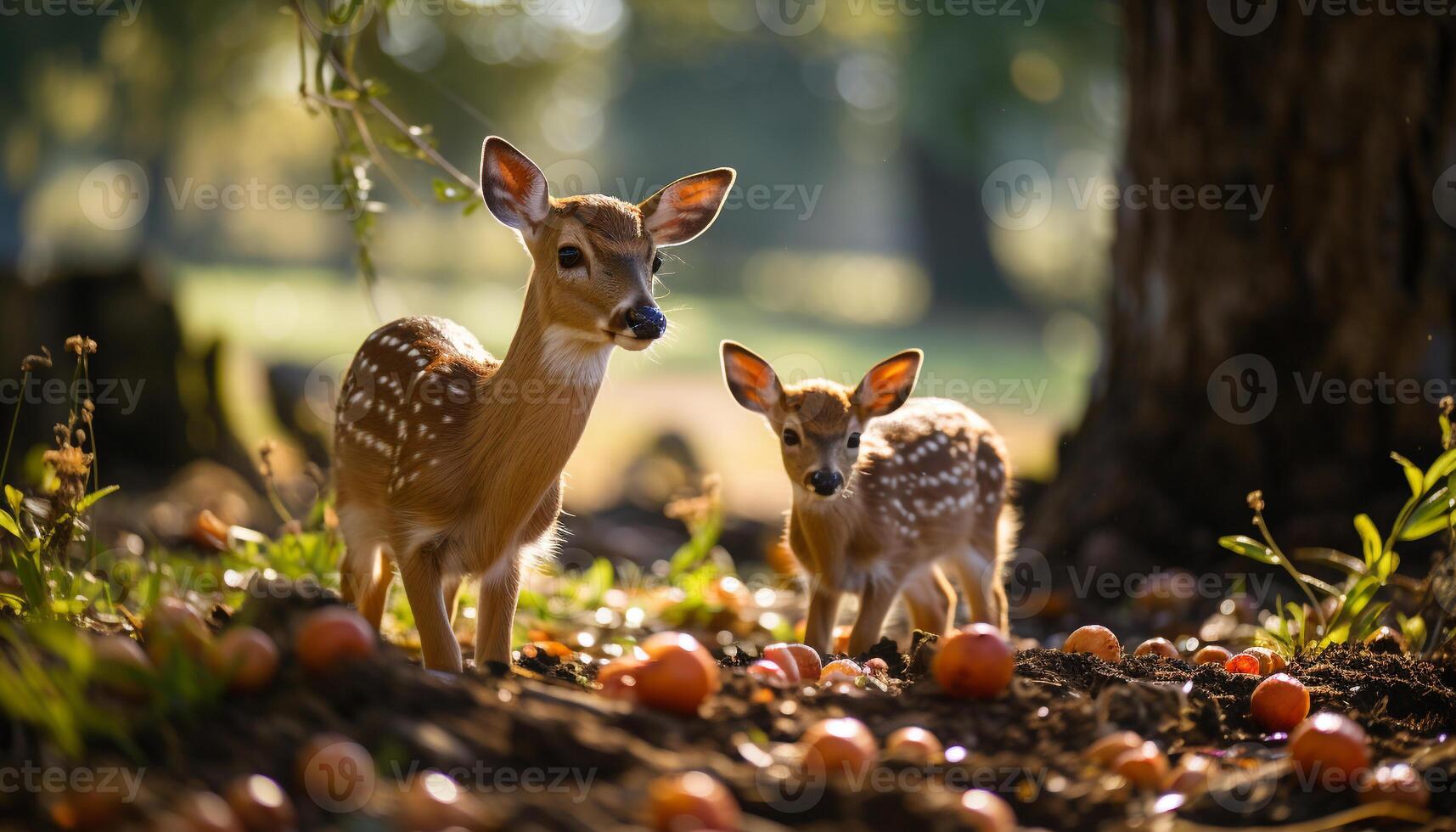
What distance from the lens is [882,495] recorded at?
255 inches

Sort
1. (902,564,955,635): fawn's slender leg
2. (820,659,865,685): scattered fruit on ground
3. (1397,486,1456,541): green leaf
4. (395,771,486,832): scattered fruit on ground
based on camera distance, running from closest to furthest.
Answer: (395,771,486,832): scattered fruit on ground, (820,659,865,685): scattered fruit on ground, (1397,486,1456,541): green leaf, (902,564,955,635): fawn's slender leg

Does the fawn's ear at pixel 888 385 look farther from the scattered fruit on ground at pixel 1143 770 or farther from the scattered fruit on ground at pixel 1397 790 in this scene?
the scattered fruit on ground at pixel 1397 790

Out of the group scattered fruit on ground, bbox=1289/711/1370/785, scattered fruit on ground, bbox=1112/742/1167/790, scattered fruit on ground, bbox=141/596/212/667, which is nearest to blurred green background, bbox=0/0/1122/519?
scattered fruit on ground, bbox=141/596/212/667

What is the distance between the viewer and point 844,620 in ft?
25.4

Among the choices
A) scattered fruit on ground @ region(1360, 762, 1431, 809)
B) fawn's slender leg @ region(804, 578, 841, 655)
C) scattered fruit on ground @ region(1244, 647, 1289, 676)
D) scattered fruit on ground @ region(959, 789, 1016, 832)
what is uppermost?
scattered fruit on ground @ region(959, 789, 1016, 832)

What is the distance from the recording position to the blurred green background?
11.1 meters

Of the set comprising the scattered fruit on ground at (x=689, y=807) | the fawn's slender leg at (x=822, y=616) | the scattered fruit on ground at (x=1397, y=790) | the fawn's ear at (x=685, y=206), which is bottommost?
the fawn's slender leg at (x=822, y=616)

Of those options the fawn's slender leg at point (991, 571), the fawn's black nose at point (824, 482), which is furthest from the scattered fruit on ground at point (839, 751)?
the fawn's slender leg at point (991, 571)

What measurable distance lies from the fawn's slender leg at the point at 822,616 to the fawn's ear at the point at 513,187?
6.74 ft

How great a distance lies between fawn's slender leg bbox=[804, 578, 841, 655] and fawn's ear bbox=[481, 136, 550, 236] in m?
2.05

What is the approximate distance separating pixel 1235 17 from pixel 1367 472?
2616 millimetres

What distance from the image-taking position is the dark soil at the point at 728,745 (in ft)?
9.55

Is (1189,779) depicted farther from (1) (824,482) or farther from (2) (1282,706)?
(1) (824,482)

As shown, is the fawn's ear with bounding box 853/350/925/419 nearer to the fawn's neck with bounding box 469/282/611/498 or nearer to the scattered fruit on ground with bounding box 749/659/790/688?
the fawn's neck with bounding box 469/282/611/498
